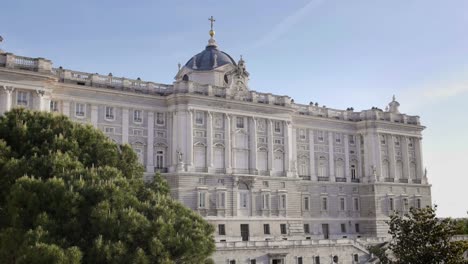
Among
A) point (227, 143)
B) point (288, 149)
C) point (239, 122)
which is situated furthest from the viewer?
point (288, 149)

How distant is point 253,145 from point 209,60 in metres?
10.2

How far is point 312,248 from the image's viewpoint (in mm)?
52531

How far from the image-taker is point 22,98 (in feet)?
163

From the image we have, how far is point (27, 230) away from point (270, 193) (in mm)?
38059

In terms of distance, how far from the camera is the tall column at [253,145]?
6061 centimetres

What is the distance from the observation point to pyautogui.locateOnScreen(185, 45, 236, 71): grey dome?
207 feet

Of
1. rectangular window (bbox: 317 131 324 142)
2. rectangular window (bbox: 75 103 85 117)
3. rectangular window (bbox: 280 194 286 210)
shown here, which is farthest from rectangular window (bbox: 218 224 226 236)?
rectangular window (bbox: 317 131 324 142)

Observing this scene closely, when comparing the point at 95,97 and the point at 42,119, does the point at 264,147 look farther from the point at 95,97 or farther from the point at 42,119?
the point at 42,119

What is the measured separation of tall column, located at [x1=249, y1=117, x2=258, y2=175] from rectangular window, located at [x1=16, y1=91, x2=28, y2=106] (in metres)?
22.2

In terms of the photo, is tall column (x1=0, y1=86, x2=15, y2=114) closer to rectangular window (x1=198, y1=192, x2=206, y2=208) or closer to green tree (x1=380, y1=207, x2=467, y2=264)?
rectangular window (x1=198, y1=192, x2=206, y2=208)

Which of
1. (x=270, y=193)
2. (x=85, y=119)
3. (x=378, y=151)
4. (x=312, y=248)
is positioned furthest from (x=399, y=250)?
(x=378, y=151)

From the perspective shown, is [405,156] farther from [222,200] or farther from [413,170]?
[222,200]

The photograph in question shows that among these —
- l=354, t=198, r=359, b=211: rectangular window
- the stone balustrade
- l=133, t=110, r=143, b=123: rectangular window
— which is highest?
the stone balustrade

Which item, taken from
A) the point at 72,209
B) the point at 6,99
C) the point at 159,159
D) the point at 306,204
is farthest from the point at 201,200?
the point at 72,209
